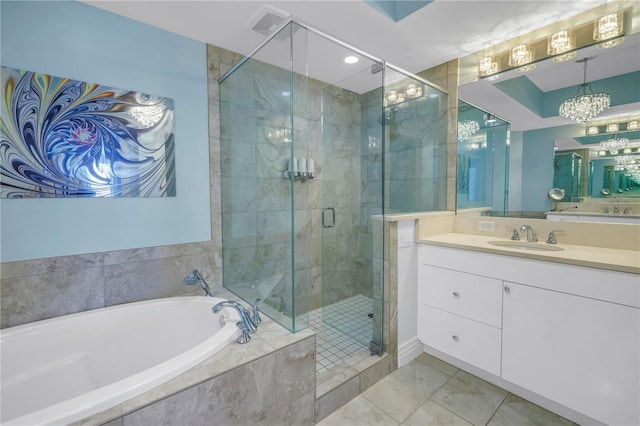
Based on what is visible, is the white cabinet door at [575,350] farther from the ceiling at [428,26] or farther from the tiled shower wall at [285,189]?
the ceiling at [428,26]

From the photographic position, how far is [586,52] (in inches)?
69.8

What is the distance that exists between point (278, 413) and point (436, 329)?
1.25 metres

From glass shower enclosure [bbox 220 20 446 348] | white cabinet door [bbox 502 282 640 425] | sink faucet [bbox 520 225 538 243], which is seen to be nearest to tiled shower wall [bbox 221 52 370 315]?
glass shower enclosure [bbox 220 20 446 348]

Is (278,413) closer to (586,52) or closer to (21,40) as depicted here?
(21,40)

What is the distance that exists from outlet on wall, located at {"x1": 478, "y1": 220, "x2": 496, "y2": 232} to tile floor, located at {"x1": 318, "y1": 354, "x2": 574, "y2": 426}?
1.09 m

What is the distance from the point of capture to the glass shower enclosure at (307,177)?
1.74 meters

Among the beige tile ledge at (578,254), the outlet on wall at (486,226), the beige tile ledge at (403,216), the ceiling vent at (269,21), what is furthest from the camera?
the outlet on wall at (486,226)

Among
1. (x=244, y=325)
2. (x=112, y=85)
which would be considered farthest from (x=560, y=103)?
(x=112, y=85)

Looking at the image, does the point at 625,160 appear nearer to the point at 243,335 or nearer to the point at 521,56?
the point at 521,56

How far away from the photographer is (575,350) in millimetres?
1410

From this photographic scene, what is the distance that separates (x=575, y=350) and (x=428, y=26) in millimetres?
2093

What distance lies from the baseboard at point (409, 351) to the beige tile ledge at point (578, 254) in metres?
0.81

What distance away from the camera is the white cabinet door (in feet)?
4.17

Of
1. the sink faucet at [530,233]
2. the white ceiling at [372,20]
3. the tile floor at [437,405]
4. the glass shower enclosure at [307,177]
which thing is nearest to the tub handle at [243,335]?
the glass shower enclosure at [307,177]
